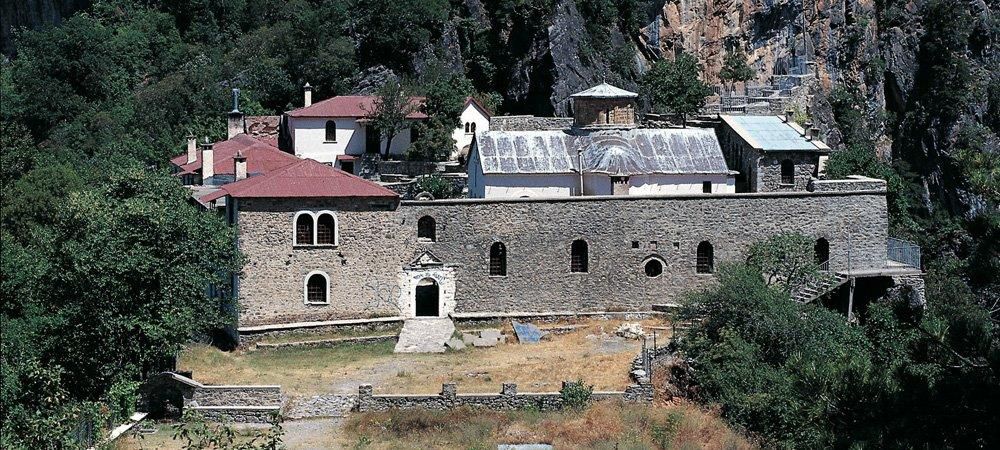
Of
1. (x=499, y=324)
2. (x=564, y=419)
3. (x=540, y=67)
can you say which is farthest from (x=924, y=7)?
(x=564, y=419)

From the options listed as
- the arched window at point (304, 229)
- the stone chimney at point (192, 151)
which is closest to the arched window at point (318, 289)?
the arched window at point (304, 229)

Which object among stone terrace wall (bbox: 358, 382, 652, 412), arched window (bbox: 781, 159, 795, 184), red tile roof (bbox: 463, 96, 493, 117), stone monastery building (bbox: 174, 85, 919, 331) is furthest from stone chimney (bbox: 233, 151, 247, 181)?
arched window (bbox: 781, 159, 795, 184)

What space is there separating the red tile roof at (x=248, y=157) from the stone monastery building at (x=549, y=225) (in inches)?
81.3

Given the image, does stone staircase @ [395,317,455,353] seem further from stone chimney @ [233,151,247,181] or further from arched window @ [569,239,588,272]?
stone chimney @ [233,151,247,181]

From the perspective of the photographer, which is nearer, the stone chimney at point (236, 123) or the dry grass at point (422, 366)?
the dry grass at point (422, 366)

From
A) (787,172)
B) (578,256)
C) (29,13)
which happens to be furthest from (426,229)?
(29,13)

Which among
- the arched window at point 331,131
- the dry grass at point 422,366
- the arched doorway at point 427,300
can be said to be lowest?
the dry grass at point 422,366

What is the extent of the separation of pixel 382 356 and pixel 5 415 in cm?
1310

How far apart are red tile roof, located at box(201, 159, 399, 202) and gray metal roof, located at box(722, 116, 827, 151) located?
1324cm

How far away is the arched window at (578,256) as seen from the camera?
46.5 metres

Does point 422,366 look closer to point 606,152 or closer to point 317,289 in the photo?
point 317,289

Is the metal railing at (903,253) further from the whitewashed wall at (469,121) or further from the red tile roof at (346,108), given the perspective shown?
the red tile roof at (346,108)

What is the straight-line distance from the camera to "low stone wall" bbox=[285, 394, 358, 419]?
37031 mm

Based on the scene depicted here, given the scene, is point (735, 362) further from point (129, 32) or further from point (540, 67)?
point (129, 32)
